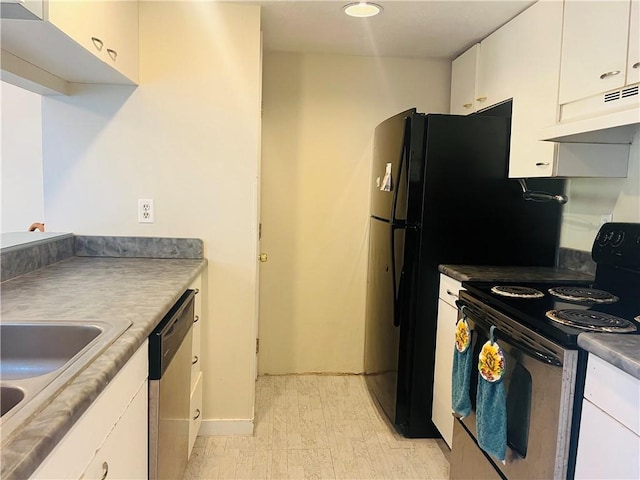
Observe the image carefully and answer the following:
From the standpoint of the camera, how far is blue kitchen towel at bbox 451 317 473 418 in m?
1.76

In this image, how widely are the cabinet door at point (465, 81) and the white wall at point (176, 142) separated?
1267 mm

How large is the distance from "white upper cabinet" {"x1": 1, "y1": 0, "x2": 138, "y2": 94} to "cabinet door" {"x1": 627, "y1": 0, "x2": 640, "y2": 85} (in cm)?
180

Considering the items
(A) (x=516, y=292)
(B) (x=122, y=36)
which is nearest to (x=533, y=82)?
(A) (x=516, y=292)

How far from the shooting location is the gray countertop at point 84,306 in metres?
0.70

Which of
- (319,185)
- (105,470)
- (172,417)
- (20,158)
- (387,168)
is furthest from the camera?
(319,185)

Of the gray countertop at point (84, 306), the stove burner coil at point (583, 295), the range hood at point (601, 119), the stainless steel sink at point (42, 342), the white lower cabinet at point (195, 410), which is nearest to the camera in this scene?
the gray countertop at point (84, 306)

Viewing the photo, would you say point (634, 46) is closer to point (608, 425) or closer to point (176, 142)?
point (608, 425)

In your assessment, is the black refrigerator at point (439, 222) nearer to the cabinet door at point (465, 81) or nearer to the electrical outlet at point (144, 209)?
the cabinet door at point (465, 81)

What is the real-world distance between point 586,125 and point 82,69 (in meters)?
1.92

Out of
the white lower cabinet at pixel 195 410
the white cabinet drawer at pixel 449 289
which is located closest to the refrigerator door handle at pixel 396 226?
the white cabinet drawer at pixel 449 289

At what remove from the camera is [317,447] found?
2.32 meters

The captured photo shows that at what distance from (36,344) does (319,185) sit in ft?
6.93

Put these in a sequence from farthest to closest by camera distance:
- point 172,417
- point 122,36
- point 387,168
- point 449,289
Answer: point 387,168 < point 449,289 < point 122,36 < point 172,417

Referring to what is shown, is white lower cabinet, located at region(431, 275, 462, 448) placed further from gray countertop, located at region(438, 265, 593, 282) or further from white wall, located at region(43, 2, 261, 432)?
white wall, located at region(43, 2, 261, 432)
